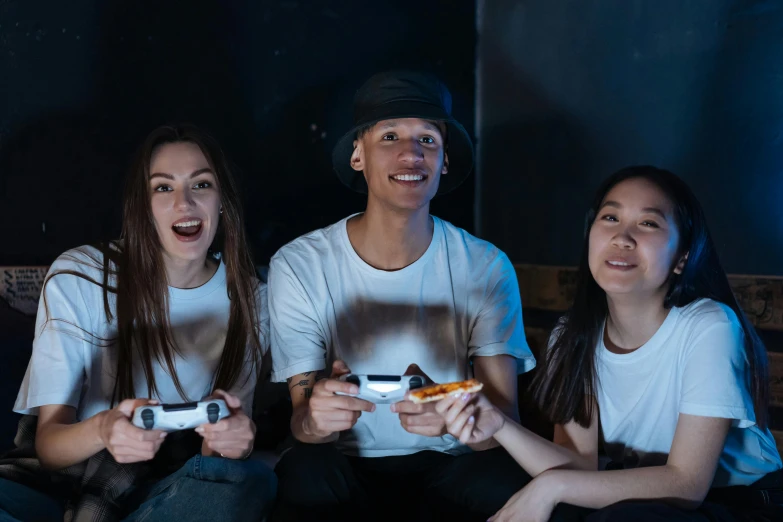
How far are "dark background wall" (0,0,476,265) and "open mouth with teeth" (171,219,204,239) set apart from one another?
0.43 meters

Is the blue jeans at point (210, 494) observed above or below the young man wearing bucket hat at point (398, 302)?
below

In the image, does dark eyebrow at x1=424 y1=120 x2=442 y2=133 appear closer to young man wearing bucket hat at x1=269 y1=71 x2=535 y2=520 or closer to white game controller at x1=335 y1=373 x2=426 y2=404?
young man wearing bucket hat at x1=269 y1=71 x2=535 y2=520

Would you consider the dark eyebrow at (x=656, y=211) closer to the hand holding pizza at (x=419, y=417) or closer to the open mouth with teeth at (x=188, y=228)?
the hand holding pizza at (x=419, y=417)

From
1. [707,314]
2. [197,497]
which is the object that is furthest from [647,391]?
[197,497]

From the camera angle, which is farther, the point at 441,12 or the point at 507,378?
the point at 441,12

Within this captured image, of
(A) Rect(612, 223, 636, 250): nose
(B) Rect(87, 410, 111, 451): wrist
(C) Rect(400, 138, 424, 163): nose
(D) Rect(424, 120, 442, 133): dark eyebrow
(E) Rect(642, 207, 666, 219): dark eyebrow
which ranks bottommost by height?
(B) Rect(87, 410, 111, 451): wrist

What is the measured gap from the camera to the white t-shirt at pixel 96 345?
1785 millimetres

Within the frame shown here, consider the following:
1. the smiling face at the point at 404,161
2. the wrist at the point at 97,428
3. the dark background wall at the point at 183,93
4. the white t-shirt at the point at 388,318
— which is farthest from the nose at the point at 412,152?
the wrist at the point at 97,428

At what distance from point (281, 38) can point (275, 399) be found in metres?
1.24

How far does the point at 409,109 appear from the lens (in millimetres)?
1993

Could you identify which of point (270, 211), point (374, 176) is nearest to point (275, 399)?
point (270, 211)

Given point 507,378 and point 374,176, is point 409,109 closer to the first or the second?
point 374,176

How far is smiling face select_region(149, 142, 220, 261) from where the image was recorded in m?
1.93

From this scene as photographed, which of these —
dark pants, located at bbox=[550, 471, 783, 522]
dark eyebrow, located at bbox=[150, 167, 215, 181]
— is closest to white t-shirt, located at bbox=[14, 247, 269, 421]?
dark eyebrow, located at bbox=[150, 167, 215, 181]
